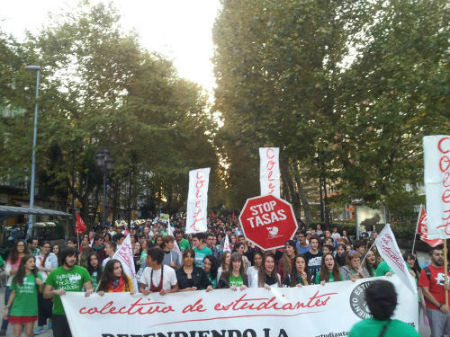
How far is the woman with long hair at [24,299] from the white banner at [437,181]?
19.0 feet

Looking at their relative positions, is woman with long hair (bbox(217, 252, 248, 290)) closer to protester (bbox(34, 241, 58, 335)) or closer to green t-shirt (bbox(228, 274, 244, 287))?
green t-shirt (bbox(228, 274, 244, 287))

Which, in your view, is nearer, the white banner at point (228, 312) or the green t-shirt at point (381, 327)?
the green t-shirt at point (381, 327)

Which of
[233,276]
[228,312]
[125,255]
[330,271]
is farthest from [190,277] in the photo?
[330,271]

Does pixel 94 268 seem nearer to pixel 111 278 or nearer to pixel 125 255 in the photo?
pixel 125 255

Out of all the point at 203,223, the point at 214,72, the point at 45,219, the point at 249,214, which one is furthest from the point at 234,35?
the point at 45,219

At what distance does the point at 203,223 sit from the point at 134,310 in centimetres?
547

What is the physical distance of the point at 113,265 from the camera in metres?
6.64

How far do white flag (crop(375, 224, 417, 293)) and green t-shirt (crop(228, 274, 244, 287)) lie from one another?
86.8 inches

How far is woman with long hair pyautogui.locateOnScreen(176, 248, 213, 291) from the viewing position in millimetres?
6776

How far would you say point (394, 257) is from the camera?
6672 millimetres

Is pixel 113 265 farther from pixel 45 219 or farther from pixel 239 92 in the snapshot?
pixel 45 219

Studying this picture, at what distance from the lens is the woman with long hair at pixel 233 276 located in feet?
22.3

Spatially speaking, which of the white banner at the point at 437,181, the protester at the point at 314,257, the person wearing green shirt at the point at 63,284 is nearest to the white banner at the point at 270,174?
the protester at the point at 314,257

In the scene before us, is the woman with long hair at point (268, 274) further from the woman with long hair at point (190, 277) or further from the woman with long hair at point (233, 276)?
the woman with long hair at point (190, 277)
